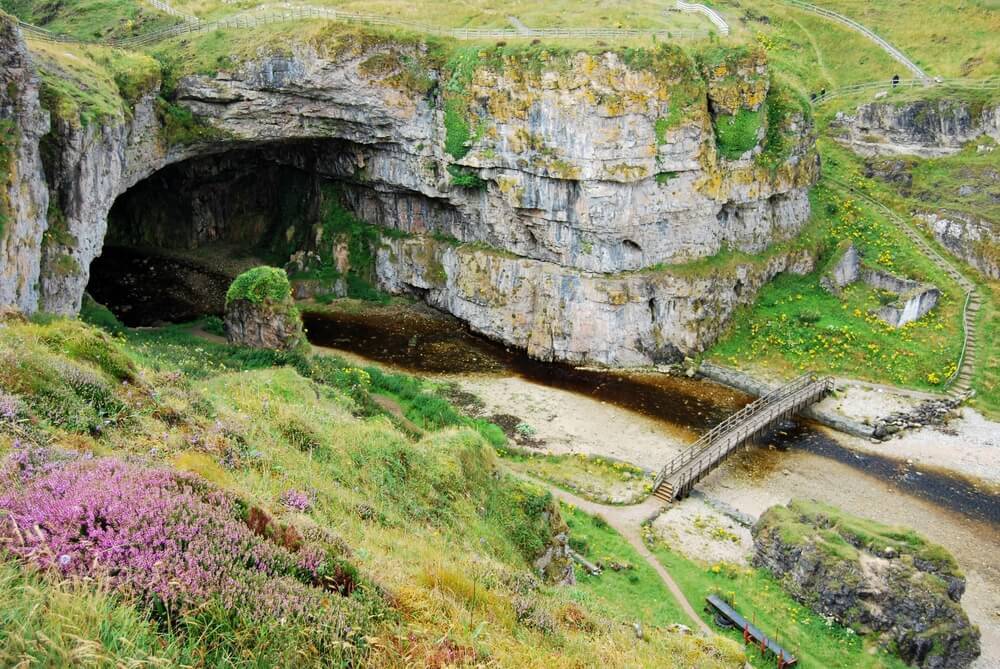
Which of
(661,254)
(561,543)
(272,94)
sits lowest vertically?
(561,543)

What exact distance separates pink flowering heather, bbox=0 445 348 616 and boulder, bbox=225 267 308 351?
24.7 metres

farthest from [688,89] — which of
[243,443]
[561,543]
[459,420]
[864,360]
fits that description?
[243,443]

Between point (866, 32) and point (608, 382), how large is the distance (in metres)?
43.5

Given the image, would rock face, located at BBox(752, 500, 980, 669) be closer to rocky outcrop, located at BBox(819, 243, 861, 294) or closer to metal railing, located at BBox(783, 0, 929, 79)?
rocky outcrop, located at BBox(819, 243, 861, 294)

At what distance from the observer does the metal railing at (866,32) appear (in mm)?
56581

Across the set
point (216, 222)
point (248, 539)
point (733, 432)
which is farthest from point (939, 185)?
point (248, 539)

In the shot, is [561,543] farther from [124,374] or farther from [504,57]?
[504,57]

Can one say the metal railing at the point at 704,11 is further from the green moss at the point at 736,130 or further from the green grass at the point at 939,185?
the green grass at the point at 939,185

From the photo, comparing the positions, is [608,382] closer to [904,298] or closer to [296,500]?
[904,298]

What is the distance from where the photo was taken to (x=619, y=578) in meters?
21.2

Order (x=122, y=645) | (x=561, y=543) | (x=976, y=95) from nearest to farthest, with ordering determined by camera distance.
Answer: (x=122, y=645), (x=561, y=543), (x=976, y=95)

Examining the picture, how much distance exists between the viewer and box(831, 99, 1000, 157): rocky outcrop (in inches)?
1967

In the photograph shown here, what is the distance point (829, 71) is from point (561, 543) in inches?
2204

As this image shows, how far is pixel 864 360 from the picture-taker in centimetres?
3888
